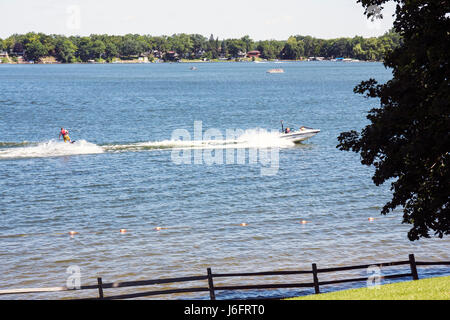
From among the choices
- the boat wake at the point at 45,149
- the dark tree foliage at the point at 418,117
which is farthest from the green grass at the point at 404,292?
the boat wake at the point at 45,149

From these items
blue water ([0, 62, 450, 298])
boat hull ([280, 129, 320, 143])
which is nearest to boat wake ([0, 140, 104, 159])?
blue water ([0, 62, 450, 298])

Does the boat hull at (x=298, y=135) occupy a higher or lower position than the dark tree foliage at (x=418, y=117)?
lower

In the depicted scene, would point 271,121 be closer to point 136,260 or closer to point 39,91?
point 136,260

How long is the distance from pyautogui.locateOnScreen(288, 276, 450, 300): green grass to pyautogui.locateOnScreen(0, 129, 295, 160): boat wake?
148ft

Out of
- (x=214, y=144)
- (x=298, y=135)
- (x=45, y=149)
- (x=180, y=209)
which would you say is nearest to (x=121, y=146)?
(x=45, y=149)

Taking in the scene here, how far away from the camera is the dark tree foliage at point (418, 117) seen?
57.9 feet

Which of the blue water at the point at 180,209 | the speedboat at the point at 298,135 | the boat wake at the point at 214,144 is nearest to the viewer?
the blue water at the point at 180,209

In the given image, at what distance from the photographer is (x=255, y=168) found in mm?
53531

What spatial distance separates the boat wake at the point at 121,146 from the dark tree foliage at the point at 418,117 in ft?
148

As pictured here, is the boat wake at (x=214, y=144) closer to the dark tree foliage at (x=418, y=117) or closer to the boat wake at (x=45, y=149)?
the boat wake at (x=45, y=149)
